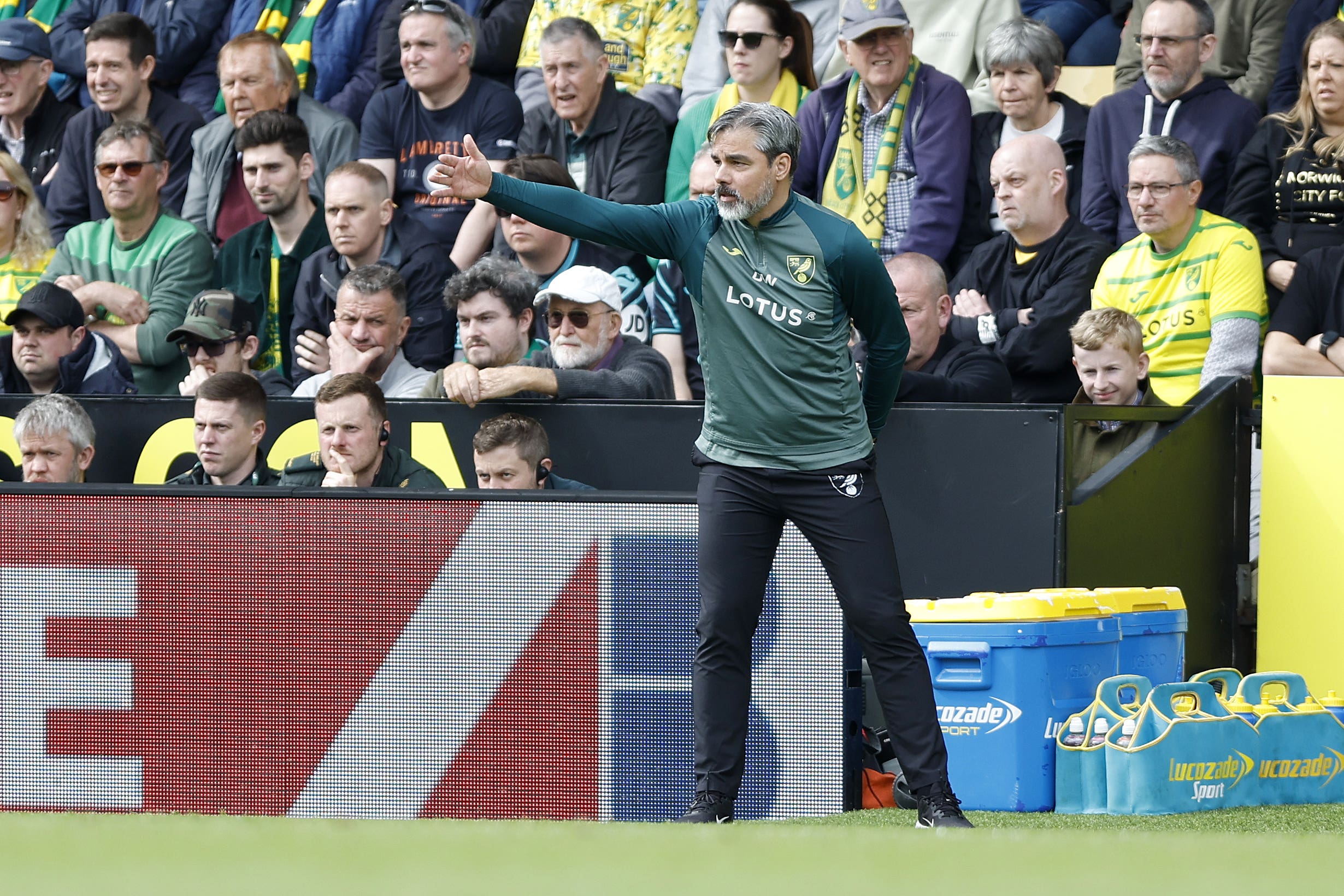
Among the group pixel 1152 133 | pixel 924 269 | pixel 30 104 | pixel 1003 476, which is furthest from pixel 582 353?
pixel 30 104

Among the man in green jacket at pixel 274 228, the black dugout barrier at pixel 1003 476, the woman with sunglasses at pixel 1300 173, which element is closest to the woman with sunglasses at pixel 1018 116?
the woman with sunglasses at pixel 1300 173

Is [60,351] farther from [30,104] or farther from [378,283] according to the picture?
[30,104]

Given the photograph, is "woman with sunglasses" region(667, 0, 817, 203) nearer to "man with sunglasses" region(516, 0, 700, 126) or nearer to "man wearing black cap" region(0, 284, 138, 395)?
"man with sunglasses" region(516, 0, 700, 126)

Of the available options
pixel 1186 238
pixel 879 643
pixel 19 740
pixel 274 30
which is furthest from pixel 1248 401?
pixel 274 30

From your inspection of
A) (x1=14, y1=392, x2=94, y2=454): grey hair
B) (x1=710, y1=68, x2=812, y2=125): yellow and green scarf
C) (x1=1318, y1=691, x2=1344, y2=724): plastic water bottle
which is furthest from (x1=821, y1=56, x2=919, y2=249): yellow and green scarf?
(x1=14, y1=392, x2=94, y2=454): grey hair

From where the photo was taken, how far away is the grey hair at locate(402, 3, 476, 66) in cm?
952

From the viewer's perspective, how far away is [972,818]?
5.49 metres

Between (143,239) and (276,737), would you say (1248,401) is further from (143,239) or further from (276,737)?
(143,239)

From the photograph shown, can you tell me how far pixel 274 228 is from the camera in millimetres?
9234

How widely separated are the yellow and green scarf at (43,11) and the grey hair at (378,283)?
5.36m

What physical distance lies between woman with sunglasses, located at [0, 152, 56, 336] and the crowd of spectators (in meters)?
0.02

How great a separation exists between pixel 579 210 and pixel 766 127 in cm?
57

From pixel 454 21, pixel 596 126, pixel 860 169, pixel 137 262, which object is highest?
pixel 454 21

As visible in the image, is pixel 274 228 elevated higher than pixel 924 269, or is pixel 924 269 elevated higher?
pixel 274 228
